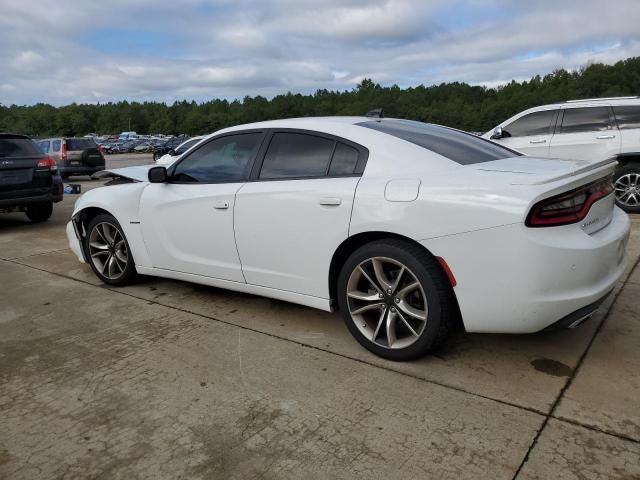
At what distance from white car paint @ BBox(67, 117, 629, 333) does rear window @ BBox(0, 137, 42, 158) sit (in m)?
4.98

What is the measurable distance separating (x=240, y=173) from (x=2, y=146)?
5812mm

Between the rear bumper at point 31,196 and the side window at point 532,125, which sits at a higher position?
the side window at point 532,125

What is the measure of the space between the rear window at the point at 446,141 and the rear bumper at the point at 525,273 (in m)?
0.67

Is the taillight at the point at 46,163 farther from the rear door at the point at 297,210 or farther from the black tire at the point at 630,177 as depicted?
the black tire at the point at 630,177

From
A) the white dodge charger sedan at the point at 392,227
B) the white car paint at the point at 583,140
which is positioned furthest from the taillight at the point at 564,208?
the white car paint at the point at 583,140

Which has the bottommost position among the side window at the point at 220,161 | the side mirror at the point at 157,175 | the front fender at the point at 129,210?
the front fender at the point at 129,210

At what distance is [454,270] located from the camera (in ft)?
8.97

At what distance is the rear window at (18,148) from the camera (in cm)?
768

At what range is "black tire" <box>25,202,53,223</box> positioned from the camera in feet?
28.5

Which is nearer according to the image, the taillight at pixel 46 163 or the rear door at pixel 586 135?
the rear door at pixel 586 135

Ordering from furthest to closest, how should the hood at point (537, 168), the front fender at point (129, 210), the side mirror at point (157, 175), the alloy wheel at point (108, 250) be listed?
the alloy wheel at point (108, 250) < the front fender at point (129, 210) < the side mirror at point (157, 175) < the hood at point (537, 168)

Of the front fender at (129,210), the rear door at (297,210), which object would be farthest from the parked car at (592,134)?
the front fender at (129,210)

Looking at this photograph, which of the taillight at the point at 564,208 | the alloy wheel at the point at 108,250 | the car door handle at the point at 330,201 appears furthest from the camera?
the alloy wheel at the point at 108,250

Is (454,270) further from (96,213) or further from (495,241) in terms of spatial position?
(96,213)
